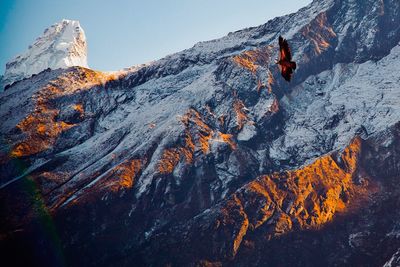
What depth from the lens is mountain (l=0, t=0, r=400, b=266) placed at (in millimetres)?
134500

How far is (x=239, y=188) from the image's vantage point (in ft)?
504

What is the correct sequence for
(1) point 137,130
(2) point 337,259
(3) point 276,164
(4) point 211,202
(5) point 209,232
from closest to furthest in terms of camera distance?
(2) point 337,259 < (5) point 209,232 < (4) point 211,202 < (3) point 276,164 < (1) point 137,130

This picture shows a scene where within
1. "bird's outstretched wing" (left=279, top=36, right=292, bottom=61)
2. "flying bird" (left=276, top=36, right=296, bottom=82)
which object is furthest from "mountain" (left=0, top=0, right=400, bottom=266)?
"bird's outstretched wing" (left=279, top=36, right=292, bottom=61)

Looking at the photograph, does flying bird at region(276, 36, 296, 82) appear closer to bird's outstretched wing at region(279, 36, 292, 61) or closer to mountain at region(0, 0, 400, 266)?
bird's outstretched wing at region(279, 36, 292, 61)

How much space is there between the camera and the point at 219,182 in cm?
15638

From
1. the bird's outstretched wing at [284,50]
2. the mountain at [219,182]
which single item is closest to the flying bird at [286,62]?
the bird's outstretched wing at [284,50]

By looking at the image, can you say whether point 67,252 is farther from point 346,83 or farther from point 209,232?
point 346,83

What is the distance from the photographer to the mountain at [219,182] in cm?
13450

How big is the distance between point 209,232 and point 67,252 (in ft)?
129

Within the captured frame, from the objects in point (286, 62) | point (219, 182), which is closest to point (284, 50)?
point (286, 62)

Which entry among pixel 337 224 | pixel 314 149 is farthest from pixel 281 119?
pixel 337 224

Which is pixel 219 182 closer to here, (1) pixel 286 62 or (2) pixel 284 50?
(1) pixel 286 62

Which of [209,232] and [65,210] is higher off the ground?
[65,210]

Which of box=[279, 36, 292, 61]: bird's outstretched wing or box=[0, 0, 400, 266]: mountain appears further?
box=[0, 0, 400, 266]: mountain
